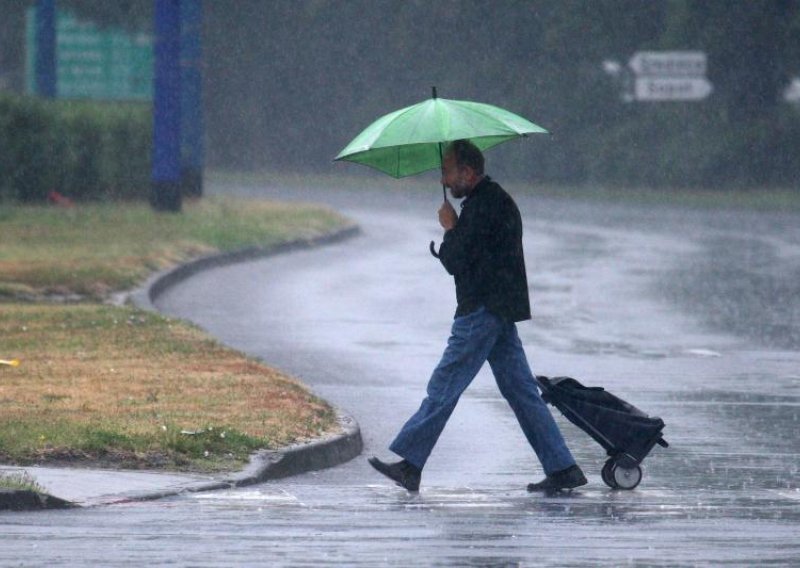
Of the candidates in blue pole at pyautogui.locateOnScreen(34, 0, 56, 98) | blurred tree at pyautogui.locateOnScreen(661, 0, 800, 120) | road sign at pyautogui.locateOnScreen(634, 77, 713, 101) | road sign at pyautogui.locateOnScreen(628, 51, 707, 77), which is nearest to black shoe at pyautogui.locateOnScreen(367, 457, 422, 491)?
blue pole at pyautogui.locateOnScreen(34, 0, 56, 98)

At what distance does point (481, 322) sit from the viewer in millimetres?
9391

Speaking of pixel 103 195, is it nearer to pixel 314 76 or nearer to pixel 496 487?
pixel 496 487

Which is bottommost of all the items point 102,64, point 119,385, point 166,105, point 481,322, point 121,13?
point 119,385

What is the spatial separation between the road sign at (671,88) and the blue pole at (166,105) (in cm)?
1785

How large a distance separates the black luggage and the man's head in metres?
1.08

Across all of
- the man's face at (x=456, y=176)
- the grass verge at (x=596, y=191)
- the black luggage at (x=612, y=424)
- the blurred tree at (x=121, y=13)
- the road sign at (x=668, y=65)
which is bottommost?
the grass verge at (x=596, y=191)

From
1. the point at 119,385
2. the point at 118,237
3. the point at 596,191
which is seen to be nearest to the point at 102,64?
the point at 596,191

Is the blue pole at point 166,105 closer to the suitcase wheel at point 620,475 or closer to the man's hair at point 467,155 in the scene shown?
the man's hair at point 467,155

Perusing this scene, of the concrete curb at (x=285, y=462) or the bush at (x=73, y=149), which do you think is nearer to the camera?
the concrete curb at (x=285, y=462)

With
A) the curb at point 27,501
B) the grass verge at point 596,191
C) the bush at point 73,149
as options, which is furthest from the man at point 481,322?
the grass verge at point 596,191

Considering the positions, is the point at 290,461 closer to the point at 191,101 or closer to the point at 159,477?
the point at 159,477

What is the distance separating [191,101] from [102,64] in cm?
1114

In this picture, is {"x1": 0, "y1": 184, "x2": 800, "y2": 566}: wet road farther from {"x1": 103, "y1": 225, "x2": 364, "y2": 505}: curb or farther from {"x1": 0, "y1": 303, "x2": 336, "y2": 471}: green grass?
{"x1": 0, "y1": 303, "x2": 336, "y2": 471}: green grass

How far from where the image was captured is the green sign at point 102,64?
4350 cm
